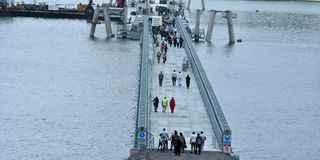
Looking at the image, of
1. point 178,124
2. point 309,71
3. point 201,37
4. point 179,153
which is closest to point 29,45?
point 201,37

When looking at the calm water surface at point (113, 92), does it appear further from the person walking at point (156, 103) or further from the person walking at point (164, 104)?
the person walking at point (164, 104)

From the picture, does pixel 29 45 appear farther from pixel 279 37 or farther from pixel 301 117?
pixel 301 117

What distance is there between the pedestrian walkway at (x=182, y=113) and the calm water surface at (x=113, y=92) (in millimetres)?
2526

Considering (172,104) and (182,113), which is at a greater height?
(172,104)

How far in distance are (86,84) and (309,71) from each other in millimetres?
26742

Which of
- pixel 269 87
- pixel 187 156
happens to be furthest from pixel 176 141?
pixel 269 87

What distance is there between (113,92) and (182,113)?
61.3 ft

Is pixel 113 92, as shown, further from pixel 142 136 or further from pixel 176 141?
pixel 176 141

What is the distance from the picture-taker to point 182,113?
60.1 meters

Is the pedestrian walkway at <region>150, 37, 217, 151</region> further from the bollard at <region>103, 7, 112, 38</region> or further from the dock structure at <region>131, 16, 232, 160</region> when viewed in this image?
the bollard at <region>103, 7, 112, 38</region>

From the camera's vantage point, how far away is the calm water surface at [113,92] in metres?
60.4

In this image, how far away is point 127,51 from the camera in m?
Result: 107

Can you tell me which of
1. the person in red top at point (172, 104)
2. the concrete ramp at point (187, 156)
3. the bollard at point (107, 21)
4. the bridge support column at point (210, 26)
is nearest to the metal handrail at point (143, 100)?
the concrete ramp at point (187, 156)

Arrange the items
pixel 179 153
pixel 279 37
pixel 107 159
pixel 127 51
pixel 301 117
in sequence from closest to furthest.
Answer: pixel 179 153 < pixel 107 159 < pixel 301 117 < pixel 127 51 < pixel 279 37
